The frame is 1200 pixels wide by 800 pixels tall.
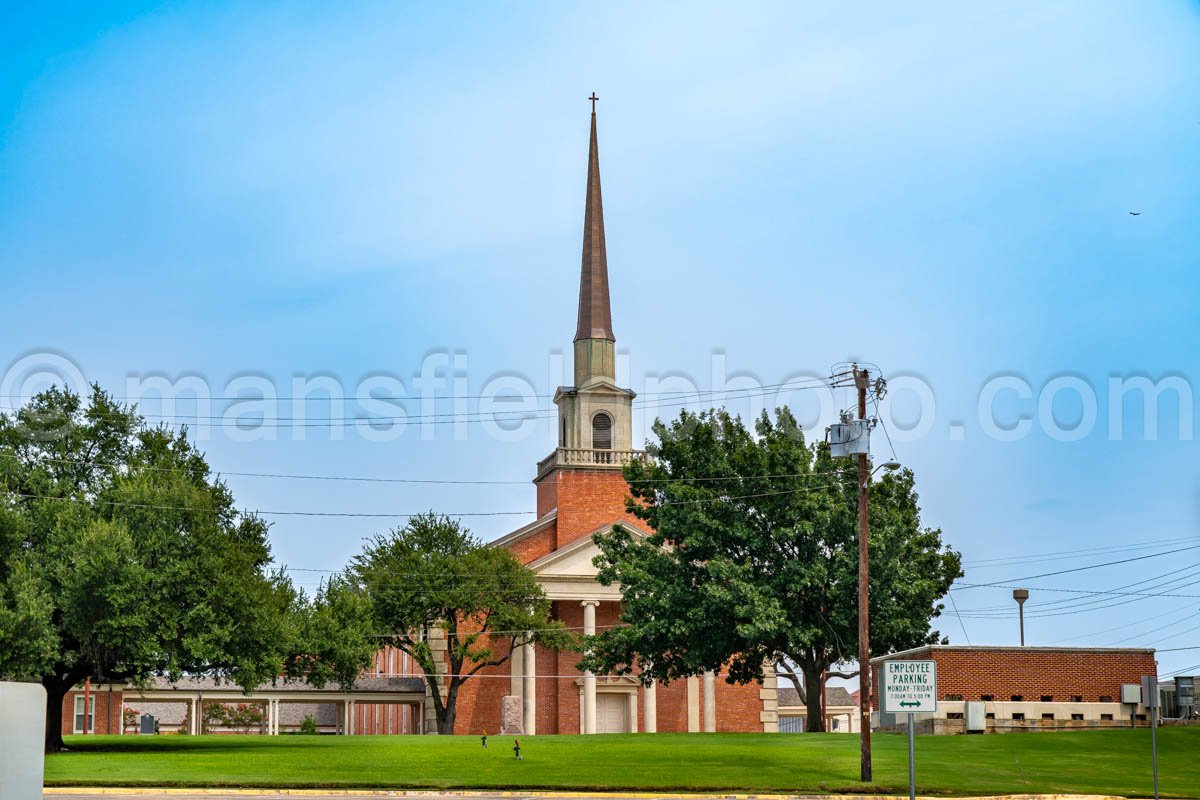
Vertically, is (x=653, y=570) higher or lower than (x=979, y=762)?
higher

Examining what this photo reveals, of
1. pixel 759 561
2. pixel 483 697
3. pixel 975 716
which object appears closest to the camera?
pixel 975 716

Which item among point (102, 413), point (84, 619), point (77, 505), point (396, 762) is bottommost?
point (396, 762)

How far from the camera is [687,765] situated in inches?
1353

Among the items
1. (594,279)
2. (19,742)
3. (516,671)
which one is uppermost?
(594,279)

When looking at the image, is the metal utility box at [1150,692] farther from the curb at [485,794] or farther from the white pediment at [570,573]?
the white pediment at [570,573]

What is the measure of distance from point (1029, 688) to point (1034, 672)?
527 millimetres

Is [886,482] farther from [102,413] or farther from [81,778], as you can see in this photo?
[81,778]

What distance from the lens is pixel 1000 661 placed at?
4606 centimetres

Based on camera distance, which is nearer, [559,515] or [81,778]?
[81,778]

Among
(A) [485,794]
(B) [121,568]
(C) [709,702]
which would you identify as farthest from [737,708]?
(A) [485,794]

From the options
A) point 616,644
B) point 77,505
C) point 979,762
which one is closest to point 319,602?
point 616,644

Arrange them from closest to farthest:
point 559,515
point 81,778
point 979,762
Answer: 1. point 81,778
2. point 979,762
3. point 559,515

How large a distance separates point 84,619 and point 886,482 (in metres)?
27.7

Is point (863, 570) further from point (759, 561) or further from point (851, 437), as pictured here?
point (759, 561)
